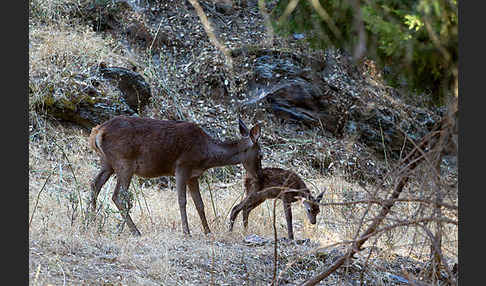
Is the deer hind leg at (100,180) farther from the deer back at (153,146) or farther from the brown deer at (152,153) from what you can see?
the deer back at (153,146)

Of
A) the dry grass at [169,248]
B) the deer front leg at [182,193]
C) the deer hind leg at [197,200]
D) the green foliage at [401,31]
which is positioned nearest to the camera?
the green foliage at [401,31]

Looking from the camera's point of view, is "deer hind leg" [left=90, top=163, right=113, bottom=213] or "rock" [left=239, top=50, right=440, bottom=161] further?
"rock" [left=239, top=50, right=440, bottom=161]

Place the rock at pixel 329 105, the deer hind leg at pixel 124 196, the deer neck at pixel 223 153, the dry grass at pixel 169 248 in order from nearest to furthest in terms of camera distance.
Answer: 1. the dry grass at pixel 169 248
2. the deer hind leg at pixel 124 196
3. the deer neck at pixel 223 153
4. the rock at pixel 329 105

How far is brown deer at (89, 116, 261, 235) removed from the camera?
9.25 metres

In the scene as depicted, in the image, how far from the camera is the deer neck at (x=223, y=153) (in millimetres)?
9977

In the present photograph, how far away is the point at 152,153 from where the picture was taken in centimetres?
938

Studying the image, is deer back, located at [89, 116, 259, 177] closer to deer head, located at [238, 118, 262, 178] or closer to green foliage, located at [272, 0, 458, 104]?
deer head, located at [238, 118, 262, 178]

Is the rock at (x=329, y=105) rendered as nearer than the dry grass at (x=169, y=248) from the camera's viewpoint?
No

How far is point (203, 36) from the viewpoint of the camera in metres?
17.5

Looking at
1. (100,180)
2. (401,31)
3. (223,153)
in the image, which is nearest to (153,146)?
(100,180)

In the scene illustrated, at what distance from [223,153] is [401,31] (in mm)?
5893

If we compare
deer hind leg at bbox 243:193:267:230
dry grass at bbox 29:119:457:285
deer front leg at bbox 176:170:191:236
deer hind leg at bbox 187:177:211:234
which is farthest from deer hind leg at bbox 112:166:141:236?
deer hind leg at bbox 243:193:267:230

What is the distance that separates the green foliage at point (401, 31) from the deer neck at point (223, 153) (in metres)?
4.68

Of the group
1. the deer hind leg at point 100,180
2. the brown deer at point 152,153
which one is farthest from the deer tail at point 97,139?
the deer hind leg at point 100,180
